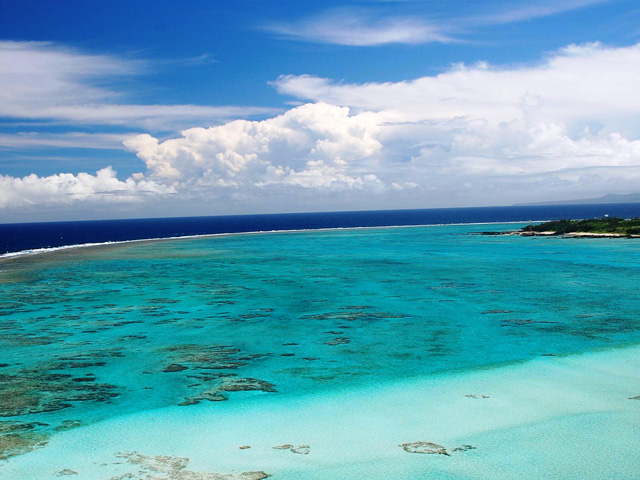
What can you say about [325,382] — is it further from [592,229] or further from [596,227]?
[596,227]

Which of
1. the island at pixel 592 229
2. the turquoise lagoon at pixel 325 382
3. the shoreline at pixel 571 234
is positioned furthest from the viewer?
the island at pixel 592 229

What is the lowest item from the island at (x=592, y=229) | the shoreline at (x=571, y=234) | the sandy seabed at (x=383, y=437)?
the sandy seabed at (x=383, y=437)

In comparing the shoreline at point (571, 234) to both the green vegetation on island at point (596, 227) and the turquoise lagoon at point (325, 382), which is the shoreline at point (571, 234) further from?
the turquoise lagoon at point (325, 382)

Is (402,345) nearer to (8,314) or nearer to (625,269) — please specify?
(8,314)

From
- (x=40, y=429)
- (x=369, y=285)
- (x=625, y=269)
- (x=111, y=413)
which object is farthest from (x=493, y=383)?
(x=625, y=269)

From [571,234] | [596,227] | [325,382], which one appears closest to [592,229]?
[596,227]

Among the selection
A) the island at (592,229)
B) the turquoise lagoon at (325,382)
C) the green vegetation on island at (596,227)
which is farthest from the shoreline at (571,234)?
the turquoise lagoon at (325,382)
